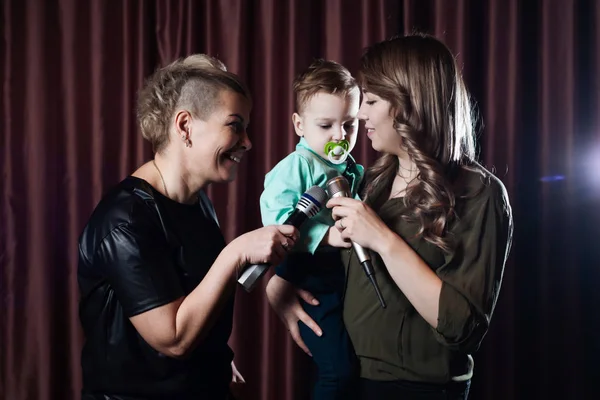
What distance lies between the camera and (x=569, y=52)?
246 cm

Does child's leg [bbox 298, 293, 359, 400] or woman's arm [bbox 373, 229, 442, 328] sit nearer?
woman's arm [bbox 373, 229, 442, 328]

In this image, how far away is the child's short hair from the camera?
1730 millimetres

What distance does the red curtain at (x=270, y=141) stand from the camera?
2.47m

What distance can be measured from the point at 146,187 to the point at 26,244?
1.49 m

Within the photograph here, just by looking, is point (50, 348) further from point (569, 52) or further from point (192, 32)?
point (569, 52)

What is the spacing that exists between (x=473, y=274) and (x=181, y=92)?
2.85ft

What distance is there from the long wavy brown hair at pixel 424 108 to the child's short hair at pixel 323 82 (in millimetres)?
243

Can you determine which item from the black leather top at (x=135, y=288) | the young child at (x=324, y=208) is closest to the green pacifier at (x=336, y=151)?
the young child at (x=324, y=208)

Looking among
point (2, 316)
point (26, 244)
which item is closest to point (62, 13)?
point (26, 244)

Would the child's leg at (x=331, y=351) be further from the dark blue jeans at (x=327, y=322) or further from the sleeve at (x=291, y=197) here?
the sleeve at (x=291, y=197)

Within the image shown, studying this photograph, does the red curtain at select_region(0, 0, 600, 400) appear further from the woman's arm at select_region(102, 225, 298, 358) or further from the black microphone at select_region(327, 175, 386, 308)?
the woman's arm at select_region(102, 225, 298, 358)

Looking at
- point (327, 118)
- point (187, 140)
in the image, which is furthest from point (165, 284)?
point (327, 118)

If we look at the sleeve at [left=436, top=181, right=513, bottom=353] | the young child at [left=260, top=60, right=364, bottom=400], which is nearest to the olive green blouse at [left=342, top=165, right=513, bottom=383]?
the sleeve at [left=436, top=181, right=513, bottom=353]

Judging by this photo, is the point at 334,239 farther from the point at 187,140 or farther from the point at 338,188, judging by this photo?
the point at 187,140
